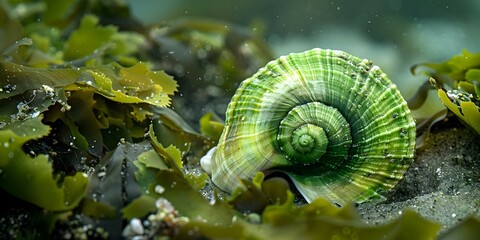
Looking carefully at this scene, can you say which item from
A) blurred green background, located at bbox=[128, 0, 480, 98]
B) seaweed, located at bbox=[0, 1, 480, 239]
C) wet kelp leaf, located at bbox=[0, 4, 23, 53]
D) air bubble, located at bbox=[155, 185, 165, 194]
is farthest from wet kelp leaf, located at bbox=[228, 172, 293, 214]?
wet kelp leaf, located at bbox=[0, 4, 23, 53]

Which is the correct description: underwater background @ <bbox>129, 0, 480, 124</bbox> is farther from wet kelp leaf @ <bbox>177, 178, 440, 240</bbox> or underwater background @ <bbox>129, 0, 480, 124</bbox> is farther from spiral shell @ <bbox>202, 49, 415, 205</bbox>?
wet kelp leaf @ <bbox>177, 178, 440, 240</bbox>

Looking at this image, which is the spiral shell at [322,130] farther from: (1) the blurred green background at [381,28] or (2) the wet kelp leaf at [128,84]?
(1) the blurred green background at [381,28]

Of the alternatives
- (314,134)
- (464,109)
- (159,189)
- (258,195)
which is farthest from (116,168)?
(464,109)

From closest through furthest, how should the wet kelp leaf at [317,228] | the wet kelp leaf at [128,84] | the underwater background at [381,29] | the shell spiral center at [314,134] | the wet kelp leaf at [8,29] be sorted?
the wet kelp leaf at [317,228] → the shell spiral center at [314,134] → the wet kelp leaf at [128,84] → the wet kelp leaf at [8,29] → the underwater background at [381,29]

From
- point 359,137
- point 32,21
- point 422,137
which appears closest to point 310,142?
point 359,137

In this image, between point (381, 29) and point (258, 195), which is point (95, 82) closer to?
point (258, 195)

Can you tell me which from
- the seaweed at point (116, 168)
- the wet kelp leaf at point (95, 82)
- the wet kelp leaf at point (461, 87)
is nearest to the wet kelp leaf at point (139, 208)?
the seaweed at point (116, 168)

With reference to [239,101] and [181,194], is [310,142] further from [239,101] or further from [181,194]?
[181,194]
